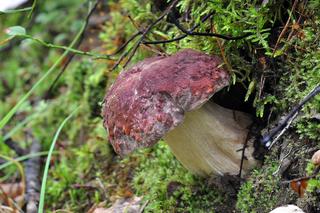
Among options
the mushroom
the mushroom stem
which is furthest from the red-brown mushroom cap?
the mushroom stem

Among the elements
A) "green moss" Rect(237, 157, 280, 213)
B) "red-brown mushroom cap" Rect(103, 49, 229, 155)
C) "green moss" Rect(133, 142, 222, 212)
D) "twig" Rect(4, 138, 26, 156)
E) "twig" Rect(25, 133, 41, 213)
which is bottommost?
"twig" Rect(25, 133, 41, 213)

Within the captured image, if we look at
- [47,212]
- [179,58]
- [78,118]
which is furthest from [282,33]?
[78,118]

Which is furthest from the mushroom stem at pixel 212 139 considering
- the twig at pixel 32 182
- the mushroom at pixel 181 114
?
the twig at pixel 32 182

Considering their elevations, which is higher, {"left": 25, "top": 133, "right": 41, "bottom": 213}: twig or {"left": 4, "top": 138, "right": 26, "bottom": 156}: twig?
{"left": 4, "top": 138, "right": 26, "bottom": 156}: twig

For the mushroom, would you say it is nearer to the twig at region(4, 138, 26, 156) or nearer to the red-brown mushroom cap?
the red-brown mushroom cap

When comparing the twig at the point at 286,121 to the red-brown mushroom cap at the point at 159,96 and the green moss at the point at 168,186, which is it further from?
the green moss at the point at 168,186

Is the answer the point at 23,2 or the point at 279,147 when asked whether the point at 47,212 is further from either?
the point at 23,2
